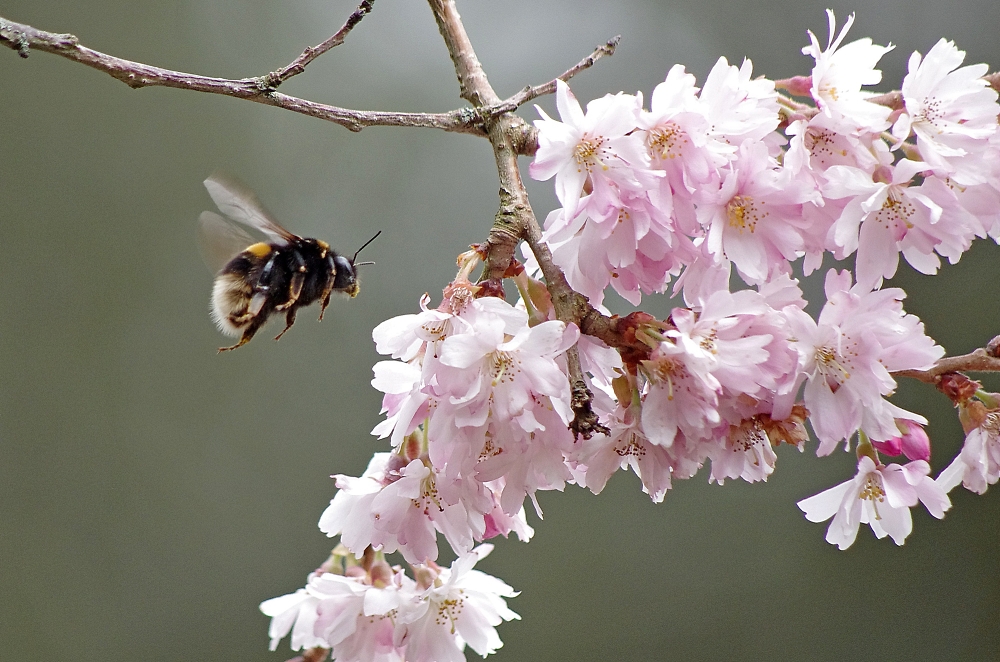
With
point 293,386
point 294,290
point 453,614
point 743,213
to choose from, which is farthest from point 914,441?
point 293,386

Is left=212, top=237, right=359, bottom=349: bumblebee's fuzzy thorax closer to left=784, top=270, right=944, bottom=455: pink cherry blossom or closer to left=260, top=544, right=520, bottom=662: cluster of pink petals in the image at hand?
left=260, top=544, right=520, bottom=662: cluster of pink petals

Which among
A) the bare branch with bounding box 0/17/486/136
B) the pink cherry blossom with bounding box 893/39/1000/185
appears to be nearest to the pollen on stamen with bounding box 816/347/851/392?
the pink cherry blossom with bounding box 893/39/1000/185

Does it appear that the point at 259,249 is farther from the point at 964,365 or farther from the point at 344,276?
the point at 964,365

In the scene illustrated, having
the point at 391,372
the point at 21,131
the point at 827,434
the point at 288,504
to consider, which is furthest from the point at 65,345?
the point at 827,434

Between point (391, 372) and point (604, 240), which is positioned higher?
point (604, 240)

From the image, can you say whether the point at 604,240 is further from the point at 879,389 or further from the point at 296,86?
the point at 296,86

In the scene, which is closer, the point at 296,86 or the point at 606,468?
the point at 606,468
